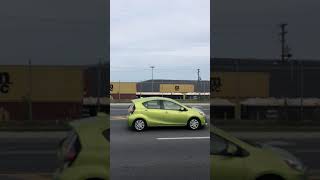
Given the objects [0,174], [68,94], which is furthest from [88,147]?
[0,174]

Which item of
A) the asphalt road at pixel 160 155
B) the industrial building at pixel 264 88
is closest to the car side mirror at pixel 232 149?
the industrial building at pixel 264 88

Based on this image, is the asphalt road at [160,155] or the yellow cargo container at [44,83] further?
the asphalt road at [160,155]

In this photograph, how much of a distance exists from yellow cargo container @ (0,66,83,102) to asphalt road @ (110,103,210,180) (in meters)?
2.77

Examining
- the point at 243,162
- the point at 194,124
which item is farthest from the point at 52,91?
the point at 194,124

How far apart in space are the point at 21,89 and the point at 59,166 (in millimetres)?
1136

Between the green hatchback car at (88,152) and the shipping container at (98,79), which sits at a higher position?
the shipping container at (98,79)

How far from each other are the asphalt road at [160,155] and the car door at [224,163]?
270 centimetres

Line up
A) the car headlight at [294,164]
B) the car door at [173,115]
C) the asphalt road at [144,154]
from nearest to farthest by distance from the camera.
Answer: the car headlight at [294,164], the asphalt road at [144,154], the car door at [173,115]

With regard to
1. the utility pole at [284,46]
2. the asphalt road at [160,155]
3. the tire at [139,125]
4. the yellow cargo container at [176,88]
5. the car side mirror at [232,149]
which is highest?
the utility pole at [284,46]

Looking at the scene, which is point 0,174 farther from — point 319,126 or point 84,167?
point 319,126

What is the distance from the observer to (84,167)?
16.1 feet

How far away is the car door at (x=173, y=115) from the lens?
17.0 metres

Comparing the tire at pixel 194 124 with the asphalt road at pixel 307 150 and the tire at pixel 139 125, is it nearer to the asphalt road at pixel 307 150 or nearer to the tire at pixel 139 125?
the tire at pixel 139 125

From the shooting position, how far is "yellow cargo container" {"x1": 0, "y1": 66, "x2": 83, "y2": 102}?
17.8 feet
